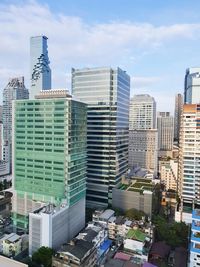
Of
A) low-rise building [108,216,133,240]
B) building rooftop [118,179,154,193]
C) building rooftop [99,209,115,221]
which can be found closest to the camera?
low-rise building [108,216,133,240]

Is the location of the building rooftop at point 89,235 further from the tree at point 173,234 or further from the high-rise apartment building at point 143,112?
the high-rise apartment building at point 143,112

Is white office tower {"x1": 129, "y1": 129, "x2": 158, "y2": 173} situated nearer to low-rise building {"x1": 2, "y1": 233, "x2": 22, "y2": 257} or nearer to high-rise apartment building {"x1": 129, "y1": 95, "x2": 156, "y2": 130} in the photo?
high-rise apartment building {"x1": 129, "y1": 95, "x2": 156, "y2": 130}

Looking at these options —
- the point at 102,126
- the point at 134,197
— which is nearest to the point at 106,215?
the point at 134,197

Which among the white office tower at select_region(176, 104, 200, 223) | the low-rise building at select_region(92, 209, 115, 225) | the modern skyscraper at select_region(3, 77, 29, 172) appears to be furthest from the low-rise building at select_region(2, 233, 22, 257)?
the modern skyscraper at select_region(3, 77, 29, 172)

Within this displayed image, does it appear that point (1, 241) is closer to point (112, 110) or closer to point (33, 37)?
point (112, 110)

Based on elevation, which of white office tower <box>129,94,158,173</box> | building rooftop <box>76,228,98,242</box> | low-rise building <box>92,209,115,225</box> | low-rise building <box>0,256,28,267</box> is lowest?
low-rise building <box>92,209,115,225</box>

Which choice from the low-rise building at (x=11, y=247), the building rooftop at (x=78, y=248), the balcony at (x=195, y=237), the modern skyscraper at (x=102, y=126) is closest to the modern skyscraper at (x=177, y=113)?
the modern skyscraper at (x=102, y=126)

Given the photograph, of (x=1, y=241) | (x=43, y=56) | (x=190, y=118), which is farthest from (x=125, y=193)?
(x=43, y=56)

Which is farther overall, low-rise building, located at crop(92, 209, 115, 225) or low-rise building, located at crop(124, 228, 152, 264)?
low-rise building, located at crop(92, 209, 115, 225)
